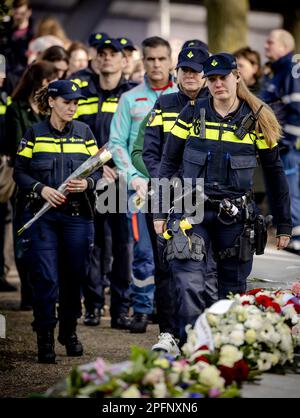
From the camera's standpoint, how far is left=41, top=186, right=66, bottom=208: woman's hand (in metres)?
9.42

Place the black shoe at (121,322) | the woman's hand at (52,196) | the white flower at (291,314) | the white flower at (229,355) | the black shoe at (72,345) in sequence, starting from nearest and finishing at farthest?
the white flower at (229,355) → the white flower at (291,314) → the woman's hand at (52,196) → the black shoe at (72,345) → the black shoe at (121,322)

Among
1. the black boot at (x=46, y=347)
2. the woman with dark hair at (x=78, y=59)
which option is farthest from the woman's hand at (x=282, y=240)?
the woman with dark hair at (x=78, y=59)

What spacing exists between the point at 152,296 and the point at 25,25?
6144 millimetres

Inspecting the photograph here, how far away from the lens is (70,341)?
9.79 metres

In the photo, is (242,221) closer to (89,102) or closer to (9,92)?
(89,102)

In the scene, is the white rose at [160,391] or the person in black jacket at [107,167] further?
the person in black jacket at [107,167]

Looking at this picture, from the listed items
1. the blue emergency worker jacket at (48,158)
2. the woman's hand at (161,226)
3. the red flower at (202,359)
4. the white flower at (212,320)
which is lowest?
the red flower at (202,359)

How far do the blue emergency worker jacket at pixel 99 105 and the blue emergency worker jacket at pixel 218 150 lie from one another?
9.51ft

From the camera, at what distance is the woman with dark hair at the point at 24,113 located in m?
11.0

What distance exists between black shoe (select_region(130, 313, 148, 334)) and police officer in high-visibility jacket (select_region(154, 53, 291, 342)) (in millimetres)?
2379

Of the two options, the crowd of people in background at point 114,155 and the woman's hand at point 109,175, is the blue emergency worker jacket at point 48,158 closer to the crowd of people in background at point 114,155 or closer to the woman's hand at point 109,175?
the crowd of people in background at point 114,155

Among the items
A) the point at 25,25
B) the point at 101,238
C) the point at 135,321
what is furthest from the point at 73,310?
the point at 25,25

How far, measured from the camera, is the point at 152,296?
11195 mm

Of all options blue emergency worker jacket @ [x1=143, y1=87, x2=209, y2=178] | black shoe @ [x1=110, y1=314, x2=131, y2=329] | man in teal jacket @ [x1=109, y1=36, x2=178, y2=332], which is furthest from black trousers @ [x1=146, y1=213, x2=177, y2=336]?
black shoe @ [x1=110, y1=314, x2=131, y2=329]
